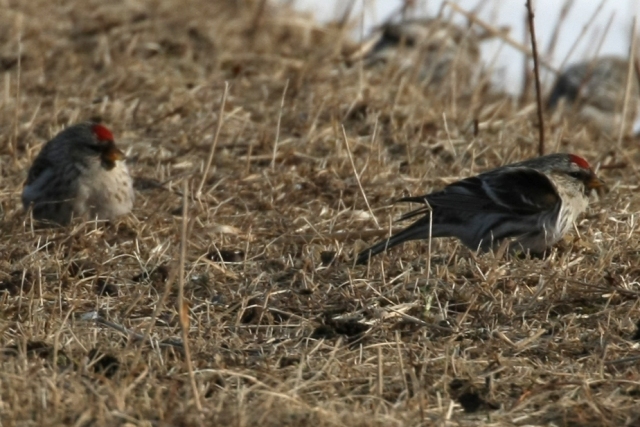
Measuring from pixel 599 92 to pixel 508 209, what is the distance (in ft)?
19.0

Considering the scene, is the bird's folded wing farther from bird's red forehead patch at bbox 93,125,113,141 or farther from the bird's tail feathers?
bird's red forehead patch at bbox 93,125,113,141

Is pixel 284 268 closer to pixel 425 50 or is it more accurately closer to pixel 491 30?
pixel 491 30

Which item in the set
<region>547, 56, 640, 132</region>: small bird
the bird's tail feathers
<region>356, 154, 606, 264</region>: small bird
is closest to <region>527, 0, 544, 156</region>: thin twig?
<region>356, 154, 606, 264</region>: small bird

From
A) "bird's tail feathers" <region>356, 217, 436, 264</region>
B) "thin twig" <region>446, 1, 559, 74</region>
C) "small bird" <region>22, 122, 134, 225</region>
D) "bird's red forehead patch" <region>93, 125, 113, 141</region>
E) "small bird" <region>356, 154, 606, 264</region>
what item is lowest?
"small bird" <region>22, 122, 134, 225</region>

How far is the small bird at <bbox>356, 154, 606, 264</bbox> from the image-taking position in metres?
6.05

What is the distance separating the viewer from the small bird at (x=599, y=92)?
11039 millimetres

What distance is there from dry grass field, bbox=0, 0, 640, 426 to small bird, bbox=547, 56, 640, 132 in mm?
1448

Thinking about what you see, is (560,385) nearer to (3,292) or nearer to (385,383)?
(385,383)

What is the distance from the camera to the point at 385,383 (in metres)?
4.29

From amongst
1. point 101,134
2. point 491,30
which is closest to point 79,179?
point 101,134

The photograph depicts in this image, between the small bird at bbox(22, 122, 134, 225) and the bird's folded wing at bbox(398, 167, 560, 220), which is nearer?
the bird's folded wing at bbox(398, 167, 560, 220)

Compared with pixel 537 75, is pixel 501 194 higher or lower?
lower

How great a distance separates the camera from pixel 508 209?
6148 millimetres

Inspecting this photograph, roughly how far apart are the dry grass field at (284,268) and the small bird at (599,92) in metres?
1.45
